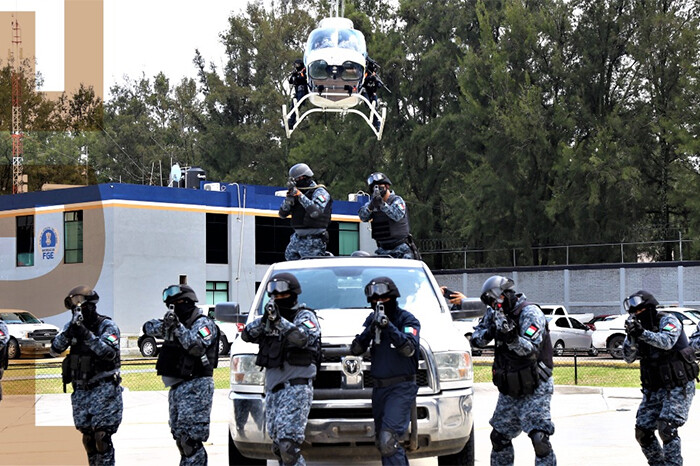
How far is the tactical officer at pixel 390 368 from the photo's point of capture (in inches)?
290

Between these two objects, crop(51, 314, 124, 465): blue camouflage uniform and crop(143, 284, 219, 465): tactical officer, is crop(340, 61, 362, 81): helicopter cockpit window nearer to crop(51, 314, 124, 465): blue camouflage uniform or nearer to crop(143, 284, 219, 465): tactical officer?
crop(51, 314, 124, 465): blue camouflage uniform

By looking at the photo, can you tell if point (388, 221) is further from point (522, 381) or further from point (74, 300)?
point (74, 300)

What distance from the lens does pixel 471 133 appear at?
56594 mm

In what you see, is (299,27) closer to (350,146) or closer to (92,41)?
(350,146)

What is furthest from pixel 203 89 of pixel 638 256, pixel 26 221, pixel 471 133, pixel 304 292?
pixel 304 292

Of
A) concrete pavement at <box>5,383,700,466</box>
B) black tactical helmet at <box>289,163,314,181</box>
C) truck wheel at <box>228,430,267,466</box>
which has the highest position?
black tactical helmet at <box>289,163,314,181</box>

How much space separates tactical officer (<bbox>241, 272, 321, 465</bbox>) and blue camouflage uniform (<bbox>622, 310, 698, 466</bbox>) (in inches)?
121

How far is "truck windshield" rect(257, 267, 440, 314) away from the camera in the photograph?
920 cm

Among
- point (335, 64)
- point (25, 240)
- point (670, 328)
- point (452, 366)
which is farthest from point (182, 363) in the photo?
point (25, 240)

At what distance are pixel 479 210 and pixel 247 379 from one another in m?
46.4

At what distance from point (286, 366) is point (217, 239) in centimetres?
3939

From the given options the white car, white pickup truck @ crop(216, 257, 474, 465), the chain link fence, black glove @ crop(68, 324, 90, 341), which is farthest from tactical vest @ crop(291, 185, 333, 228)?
the white car

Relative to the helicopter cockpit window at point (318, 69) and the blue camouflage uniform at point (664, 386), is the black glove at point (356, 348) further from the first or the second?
the helicopter cockpit window at point (318, 69)

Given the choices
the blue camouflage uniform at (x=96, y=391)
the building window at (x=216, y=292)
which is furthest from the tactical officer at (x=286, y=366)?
the building window at (x=216, y=292)
